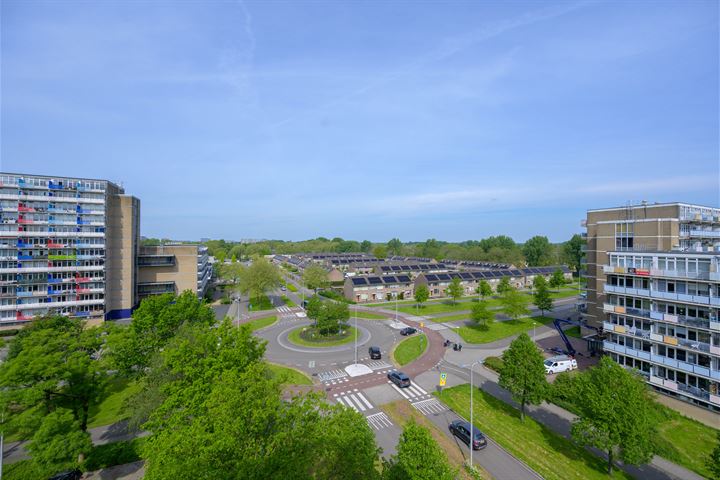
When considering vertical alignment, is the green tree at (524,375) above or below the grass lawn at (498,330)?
above

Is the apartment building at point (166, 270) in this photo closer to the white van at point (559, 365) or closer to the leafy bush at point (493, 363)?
the leafy bush at point (493, 363)

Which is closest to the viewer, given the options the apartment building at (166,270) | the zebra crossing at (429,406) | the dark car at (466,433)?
the dark car at (466,433)

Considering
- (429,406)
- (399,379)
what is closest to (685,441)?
(429,406)

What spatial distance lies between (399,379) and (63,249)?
64.6 metres

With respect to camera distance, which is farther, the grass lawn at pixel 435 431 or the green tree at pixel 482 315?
the green tree at pixel 482 315

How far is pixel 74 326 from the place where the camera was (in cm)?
3266

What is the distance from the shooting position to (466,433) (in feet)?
83.9

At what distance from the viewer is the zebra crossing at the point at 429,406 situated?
30.3 metres

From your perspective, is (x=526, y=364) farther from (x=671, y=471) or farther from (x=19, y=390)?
(x=19, y=390)

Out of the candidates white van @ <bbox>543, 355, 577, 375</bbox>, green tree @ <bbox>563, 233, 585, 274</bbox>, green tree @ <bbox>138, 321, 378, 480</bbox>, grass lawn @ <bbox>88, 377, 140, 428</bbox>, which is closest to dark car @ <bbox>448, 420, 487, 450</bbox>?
green tree @ <bbox>138, 321, 378, 480</bbox>

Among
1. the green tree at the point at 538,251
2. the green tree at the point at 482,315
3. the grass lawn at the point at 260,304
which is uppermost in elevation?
the green tree at the point at 538,251

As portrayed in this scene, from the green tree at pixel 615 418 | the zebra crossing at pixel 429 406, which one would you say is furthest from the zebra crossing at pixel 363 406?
the green tree at pixel 615 418

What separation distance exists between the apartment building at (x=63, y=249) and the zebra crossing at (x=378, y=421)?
192 feet

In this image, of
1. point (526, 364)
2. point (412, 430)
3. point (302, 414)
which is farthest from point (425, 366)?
point (302, 414)
